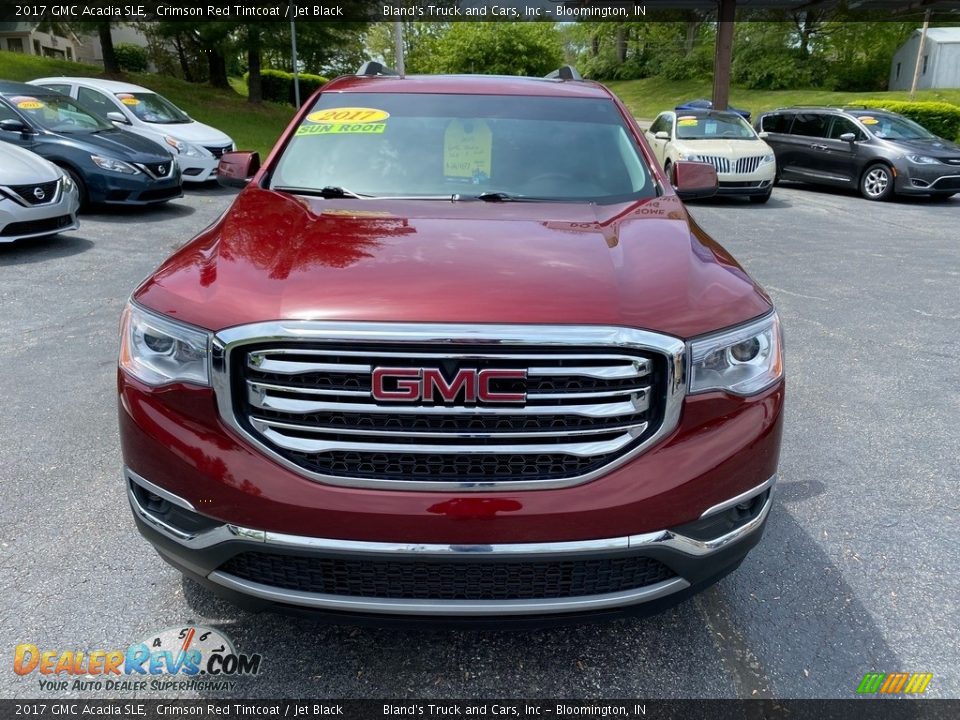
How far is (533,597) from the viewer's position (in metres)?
2.05

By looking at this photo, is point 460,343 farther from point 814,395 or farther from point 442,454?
point 814,395

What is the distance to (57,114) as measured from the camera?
1052 cm

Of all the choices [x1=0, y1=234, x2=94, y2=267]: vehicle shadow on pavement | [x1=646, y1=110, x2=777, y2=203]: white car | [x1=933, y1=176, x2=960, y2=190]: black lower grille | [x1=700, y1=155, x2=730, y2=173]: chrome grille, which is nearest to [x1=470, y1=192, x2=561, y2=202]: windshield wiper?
[x1=0, y1=234, x2=94, y2=267]: vehicle shadow on pavement

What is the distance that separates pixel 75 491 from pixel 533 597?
238 centimetres

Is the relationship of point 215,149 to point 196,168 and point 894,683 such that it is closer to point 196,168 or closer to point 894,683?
point 196,168

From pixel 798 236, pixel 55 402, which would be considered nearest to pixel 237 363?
pixel 55 402

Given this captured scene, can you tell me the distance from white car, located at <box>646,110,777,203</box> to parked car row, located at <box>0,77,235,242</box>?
7.77 m

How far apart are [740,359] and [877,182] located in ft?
47.3

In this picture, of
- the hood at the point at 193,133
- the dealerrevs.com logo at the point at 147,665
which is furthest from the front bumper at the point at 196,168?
the dealerrevs.com logo at the point at 147,665

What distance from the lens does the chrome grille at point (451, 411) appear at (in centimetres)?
195

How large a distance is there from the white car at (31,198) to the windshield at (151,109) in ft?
17.3

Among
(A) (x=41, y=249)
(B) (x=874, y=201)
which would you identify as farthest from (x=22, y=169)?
(B) (x=874, y=201)

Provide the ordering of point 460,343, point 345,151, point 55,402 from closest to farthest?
point 460,343 → point 345,151 → point 55,402

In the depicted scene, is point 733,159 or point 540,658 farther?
point 733,159
